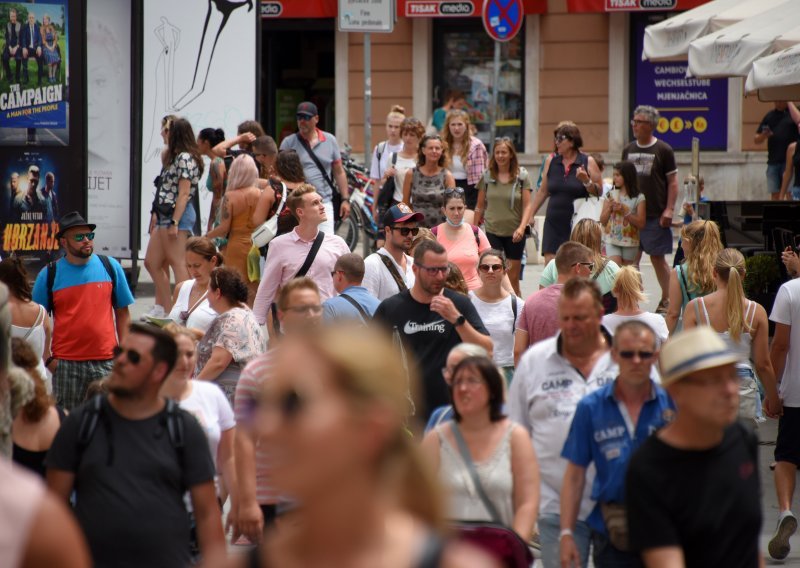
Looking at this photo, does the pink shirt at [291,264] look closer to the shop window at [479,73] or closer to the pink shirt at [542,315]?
the pink shirt at [542,315]

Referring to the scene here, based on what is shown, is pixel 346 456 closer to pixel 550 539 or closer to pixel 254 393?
pixel 254 393

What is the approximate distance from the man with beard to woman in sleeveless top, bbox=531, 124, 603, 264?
27.1 feet

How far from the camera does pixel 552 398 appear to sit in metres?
5.84

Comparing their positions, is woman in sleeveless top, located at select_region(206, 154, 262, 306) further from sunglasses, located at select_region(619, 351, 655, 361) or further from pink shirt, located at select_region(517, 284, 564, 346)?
sunglasses, located at select_region(619, 351, 655, 361)

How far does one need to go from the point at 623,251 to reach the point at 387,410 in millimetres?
11911

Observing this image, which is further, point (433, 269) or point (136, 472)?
point (433, 269)

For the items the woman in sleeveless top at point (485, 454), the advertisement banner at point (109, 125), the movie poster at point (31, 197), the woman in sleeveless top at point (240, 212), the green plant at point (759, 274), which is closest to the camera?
the woman in sleeveless top at point (485, 454)

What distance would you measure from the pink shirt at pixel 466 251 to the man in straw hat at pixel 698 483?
228 inches

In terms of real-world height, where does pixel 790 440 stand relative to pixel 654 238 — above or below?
below

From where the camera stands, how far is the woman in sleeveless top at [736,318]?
783 cm

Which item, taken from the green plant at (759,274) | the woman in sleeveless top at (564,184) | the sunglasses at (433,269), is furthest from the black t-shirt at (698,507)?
the woman in sleeveless top at (564,184)

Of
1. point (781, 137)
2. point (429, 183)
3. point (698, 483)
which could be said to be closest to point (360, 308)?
point (698, 483)

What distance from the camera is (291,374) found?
1.83 m

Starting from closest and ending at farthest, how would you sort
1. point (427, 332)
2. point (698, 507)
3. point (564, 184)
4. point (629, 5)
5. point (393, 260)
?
point (698, 507), point (427, 332), point (393, 260), point (564, 184), point (629, 5)
